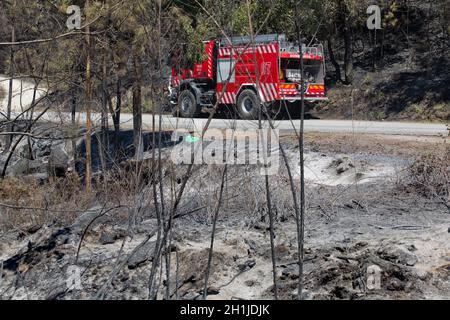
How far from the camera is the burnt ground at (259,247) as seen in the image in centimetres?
660

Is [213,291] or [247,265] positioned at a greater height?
[247,265]

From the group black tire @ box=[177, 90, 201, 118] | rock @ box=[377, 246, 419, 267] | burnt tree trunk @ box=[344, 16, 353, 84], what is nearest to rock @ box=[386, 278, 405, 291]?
rock @ box=[377, 246, 419, 267]

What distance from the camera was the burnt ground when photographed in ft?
21.6

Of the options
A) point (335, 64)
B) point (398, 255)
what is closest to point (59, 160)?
point (398, 255)

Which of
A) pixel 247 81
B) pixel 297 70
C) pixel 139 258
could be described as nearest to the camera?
pixel 139 258

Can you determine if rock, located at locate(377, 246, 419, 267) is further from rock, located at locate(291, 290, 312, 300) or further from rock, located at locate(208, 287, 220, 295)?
rock, located at locate(208, 287, 220, 295)

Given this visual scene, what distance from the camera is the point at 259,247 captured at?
7699 millimetres

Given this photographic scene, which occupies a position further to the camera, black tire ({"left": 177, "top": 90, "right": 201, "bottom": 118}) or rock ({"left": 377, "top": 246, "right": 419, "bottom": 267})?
black tire ({"left": 177, "top": 90, "right": 201, "bottom": 118})

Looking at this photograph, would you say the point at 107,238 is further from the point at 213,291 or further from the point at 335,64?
the point at 335,64

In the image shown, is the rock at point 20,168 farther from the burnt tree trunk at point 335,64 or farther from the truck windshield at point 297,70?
the burnt tree trunk at point 335,64

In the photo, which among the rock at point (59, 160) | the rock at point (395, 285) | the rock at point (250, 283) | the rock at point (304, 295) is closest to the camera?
the rock at point (395, 285)

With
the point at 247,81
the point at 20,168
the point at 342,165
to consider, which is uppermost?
the point at 247,81

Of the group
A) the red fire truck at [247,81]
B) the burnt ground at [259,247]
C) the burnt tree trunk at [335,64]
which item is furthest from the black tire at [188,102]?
the burnt ground at [259,247]

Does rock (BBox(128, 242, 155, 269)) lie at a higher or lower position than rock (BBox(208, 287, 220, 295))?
higher
